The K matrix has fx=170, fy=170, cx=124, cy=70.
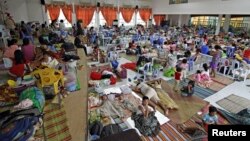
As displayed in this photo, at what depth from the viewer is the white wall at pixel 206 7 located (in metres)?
10.6

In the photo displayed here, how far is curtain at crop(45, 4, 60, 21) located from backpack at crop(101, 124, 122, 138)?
39.3ft

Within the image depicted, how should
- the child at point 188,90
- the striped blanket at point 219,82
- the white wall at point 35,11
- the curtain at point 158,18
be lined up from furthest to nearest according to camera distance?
the curtain at point 158,18 → the white wall at point 35,11 → the striped blanket at point 219,82 → the child at point 188,90

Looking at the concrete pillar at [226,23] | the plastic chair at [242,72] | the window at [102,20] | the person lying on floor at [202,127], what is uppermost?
the window at [102,20]

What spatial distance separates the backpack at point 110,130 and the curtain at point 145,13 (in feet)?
50.9

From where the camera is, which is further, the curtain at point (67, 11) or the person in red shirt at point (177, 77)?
the curtain at point (67, 11)

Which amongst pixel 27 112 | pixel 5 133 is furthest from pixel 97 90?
pixel 5 133

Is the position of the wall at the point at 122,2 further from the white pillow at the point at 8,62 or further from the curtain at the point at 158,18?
the white pillow at the point at 8,62

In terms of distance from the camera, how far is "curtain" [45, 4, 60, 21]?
12354 millimetres

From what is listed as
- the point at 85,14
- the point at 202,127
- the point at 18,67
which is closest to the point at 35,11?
the point at 85,14

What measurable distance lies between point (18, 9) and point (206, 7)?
525 inches

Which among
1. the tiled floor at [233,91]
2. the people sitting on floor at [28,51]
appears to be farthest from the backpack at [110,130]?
the people sitting on floor at [28,51]

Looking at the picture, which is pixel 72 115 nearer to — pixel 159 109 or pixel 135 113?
pixel 135 113

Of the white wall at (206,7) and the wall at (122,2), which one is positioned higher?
the wall at (122,2)

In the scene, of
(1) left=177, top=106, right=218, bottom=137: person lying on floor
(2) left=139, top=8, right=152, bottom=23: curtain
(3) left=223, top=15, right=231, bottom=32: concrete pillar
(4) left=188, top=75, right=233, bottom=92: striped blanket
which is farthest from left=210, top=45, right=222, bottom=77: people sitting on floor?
(2) left=139, top=8, right=152, bottom=23: curtain
